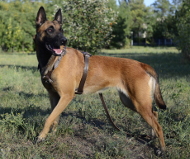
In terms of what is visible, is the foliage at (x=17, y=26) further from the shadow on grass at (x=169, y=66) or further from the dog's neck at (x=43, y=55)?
the dog's neck at (x=43, y=55)

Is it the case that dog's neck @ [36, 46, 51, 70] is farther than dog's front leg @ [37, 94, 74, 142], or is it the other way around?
dog's neck @ [36, 46, 51, 70]

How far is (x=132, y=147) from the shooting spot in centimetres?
395

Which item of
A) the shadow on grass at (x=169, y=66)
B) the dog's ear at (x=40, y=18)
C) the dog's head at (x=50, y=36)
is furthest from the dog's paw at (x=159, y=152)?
the shadow on grass at (x=169, y=66)

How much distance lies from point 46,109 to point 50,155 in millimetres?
2358

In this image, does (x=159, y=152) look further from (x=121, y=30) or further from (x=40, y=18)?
(x=121, y=30)

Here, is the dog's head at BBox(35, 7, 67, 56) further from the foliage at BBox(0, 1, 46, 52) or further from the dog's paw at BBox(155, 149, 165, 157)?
the foliage at BBox(0, 1, 46, 52)

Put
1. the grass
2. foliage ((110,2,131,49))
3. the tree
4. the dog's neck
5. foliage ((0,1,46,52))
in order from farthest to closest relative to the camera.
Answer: the tree
foliage ((110,2,131,49))
foliage ((0,1,46,52))
the dog's neck
the grass

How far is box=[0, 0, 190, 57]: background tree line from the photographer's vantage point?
11.6 metres

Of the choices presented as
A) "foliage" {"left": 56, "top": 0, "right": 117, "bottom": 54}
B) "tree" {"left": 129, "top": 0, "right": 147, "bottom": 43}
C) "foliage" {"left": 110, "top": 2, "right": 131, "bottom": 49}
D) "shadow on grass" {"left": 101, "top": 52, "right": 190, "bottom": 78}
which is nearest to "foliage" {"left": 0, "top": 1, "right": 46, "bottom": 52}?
"shadow on grass" {"left": 101, "top": 52, "right": 190, "bottom": 78}

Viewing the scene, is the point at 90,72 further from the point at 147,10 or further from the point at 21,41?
the point at 147,10

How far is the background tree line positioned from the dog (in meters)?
7.42

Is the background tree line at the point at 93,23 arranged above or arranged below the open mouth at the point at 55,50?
above

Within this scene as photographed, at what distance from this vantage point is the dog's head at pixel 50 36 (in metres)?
3.93

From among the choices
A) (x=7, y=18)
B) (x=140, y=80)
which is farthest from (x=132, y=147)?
(x=7, y=18)
